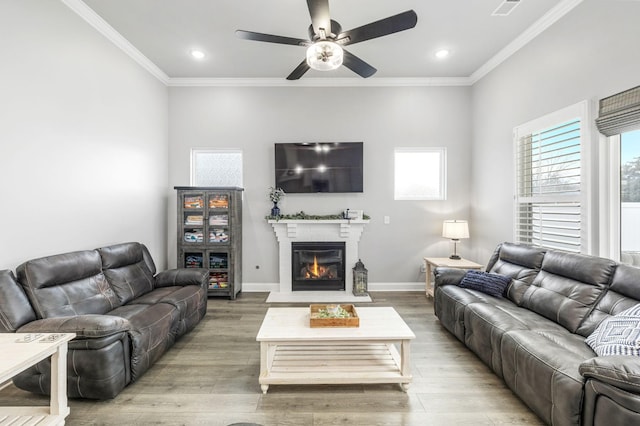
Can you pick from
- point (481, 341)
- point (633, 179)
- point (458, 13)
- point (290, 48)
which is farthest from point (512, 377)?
point (290, 48)

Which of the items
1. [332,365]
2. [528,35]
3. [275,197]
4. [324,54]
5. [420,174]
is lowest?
[332,365]

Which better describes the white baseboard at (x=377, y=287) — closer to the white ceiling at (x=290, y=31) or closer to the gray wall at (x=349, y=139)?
the gray wall at (x=349, y=139)

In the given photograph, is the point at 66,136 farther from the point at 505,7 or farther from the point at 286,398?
the point at 505,7

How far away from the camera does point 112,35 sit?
3385mm

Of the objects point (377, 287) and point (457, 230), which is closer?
point (457, 230)

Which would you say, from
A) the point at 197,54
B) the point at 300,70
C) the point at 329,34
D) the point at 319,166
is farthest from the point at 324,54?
the point at 197,54

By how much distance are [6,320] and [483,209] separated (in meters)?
5.32

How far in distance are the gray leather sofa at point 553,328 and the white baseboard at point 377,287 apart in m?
1.35

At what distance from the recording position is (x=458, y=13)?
3.09 m

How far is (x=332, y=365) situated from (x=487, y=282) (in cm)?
192

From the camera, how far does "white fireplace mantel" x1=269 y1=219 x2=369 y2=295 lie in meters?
4.62

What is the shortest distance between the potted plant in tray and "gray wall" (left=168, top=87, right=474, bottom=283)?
13 cm

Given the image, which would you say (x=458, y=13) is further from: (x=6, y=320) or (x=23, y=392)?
(x=23, y=392)

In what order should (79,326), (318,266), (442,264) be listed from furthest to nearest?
(318,266) → (442,264) → (79,326)
